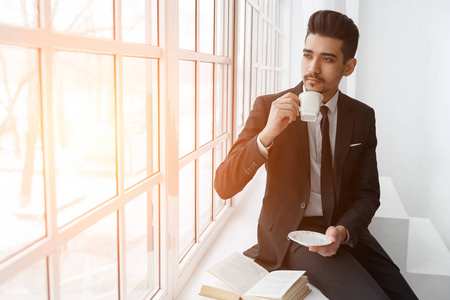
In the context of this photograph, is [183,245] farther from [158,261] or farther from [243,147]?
[243,147]

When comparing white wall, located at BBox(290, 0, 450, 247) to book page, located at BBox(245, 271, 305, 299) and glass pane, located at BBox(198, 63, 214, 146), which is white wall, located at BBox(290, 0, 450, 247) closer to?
glass pane, located at BBox(198, 63, 214, 146)

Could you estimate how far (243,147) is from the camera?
5.93ft

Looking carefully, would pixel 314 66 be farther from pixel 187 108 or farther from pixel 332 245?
pixel 332 245

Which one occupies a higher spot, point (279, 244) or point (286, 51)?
point (286, 51)

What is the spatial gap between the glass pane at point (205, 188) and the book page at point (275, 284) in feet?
2.56

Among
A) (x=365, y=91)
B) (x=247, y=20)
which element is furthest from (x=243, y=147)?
(x=365, y=91)

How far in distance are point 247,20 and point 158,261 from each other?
2087mm

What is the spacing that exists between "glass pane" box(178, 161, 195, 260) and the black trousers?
50 cm

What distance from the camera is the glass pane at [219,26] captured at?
2475 mm

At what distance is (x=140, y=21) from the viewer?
1.42 m

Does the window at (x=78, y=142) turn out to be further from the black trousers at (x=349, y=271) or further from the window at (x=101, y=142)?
the black trousers at (x=349, y=271)

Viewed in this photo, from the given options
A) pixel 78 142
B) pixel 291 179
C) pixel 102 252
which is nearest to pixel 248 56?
pixel 291 179

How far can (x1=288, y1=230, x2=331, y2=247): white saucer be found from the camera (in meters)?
1.66

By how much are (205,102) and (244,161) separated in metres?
0.70
